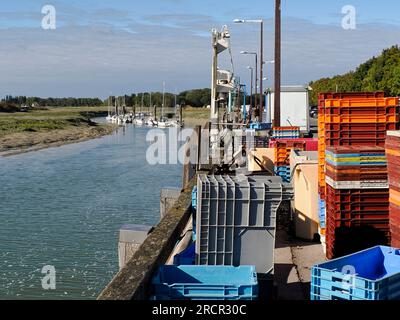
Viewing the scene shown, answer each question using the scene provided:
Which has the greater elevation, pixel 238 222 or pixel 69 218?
pixel 238 222

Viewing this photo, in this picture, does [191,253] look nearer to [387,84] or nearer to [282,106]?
[282,106]

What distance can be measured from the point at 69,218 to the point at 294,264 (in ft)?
51.6

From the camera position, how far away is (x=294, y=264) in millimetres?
8219

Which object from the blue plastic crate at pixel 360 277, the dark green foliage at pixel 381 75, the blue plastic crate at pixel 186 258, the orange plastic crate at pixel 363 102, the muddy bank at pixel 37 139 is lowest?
the muddy bank at pixel 37 139

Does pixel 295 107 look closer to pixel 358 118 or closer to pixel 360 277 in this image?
pixel 358 118

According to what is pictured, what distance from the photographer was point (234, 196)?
6.73 metres

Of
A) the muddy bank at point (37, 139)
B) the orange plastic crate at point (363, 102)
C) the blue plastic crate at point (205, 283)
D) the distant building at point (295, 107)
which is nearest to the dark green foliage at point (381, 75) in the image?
the distant building at point (295, 107)

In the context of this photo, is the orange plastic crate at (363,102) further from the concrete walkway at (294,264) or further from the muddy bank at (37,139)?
the muddy bank at (37,139)

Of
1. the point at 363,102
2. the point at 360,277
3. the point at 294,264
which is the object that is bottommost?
the point at 294,264

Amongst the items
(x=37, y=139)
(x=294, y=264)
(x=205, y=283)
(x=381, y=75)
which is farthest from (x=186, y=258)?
(x=37, y=139)

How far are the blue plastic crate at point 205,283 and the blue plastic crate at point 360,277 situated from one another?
0.65m

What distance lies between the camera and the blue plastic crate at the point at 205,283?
17.5ft

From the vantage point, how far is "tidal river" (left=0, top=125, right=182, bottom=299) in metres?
15.1
